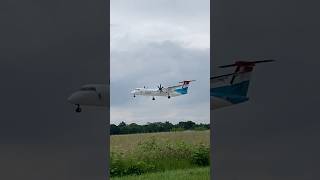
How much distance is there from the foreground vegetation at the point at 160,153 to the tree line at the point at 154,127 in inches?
2.5

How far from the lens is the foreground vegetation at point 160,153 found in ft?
16.9

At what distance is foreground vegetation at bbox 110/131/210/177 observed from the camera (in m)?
5.14
